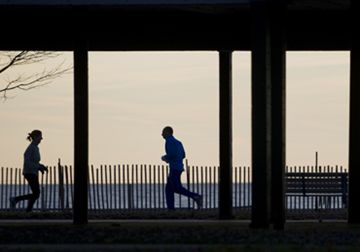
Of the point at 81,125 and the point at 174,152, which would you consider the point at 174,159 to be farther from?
the point at 81,125

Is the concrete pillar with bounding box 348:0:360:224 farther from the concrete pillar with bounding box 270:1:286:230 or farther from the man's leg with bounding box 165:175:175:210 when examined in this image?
the man's leg with bounding box 165:175:175:210

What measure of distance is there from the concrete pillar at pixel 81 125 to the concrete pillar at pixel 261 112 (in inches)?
128

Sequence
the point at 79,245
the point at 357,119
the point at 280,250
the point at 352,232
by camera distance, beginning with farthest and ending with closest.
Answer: the point at 357,119 → the point at 352,232 → the point at 79,245 → the point at 280,250

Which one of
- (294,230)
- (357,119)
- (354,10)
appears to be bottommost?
A: (294,230)

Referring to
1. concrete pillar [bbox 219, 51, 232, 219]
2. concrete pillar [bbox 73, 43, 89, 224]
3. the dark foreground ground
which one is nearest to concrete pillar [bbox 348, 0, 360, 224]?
the dark foreground ground

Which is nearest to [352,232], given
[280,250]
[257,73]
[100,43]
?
[257,73]

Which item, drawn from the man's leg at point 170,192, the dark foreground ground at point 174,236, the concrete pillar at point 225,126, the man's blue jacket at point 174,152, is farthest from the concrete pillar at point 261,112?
the man's leg at point 170,192

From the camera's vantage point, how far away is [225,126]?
29906 millimetres

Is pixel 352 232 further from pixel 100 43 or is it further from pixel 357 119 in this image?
pixel 100 43

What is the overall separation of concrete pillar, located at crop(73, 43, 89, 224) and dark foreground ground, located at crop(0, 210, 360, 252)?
1.97 ft

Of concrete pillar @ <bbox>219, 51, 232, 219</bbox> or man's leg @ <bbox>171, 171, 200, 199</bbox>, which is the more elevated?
concrete pillar @ <bbox>219, 51, 232, 219</bbox>

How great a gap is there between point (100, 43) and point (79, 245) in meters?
7.47

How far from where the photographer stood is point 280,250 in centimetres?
2033

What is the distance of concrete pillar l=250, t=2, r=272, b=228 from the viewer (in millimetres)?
25156
